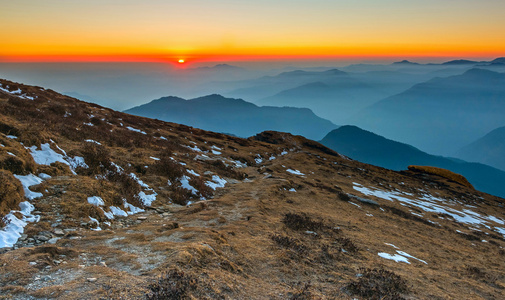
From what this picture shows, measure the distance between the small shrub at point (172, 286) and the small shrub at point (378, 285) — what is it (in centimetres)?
545

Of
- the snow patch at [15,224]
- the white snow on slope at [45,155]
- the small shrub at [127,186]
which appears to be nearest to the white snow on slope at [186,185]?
the small shrub at [127,186]

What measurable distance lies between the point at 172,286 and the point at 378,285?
7335mm

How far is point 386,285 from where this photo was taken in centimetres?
930

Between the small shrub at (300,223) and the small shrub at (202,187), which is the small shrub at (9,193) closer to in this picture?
the small shrub at (202,187)

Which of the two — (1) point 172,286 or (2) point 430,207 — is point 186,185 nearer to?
(1) point 172,286

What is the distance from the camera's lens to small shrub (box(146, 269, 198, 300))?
548 cm

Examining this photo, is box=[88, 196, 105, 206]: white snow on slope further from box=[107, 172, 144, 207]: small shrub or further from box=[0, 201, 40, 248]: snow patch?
box=[0, 201, 40, 248]: snow patch

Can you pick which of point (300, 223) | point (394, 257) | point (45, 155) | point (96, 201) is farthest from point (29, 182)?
point (394, 257)

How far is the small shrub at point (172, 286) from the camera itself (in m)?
5.48

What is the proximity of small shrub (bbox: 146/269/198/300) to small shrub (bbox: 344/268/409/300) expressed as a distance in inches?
215

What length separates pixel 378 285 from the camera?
9078mm

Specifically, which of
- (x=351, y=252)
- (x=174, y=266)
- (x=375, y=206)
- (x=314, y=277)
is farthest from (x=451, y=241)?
(x=174, y=266)

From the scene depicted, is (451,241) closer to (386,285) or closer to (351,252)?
(351,252)

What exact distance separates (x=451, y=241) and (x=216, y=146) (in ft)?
106
